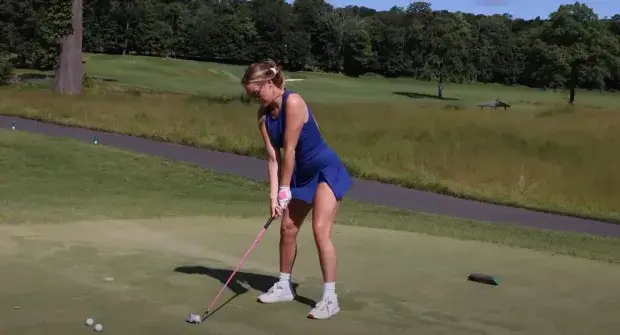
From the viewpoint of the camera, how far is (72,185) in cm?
1390

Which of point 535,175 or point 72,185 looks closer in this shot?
point 72,185

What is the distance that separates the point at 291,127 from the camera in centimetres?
482

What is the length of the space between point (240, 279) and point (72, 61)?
91.3 feet

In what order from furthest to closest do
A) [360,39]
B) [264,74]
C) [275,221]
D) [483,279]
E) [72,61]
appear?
[360,39] < [72,61] < [275,221] < [483,279] < [264,74]

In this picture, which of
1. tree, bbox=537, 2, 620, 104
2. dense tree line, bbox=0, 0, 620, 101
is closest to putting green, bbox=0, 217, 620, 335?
dense tree line, bbox=0, 0, 620, 101

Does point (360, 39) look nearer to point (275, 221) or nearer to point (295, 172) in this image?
point (275, 221)

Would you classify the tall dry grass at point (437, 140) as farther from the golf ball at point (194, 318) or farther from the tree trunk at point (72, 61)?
the golf ball at point (194, 318)

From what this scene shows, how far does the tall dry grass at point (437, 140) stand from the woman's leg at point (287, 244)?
10.9 metres

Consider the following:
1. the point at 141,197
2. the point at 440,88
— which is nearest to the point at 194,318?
the point at 141,197

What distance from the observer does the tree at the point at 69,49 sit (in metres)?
31.3

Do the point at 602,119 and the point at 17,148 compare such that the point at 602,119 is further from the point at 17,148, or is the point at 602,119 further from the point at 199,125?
the point at 17,148

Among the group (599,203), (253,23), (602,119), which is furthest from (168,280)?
(253,23)

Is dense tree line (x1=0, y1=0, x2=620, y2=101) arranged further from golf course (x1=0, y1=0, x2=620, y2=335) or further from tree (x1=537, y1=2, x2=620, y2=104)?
golf course (x1=0, y1=0, x2=620, y2=335)

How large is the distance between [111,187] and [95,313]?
9728mm
